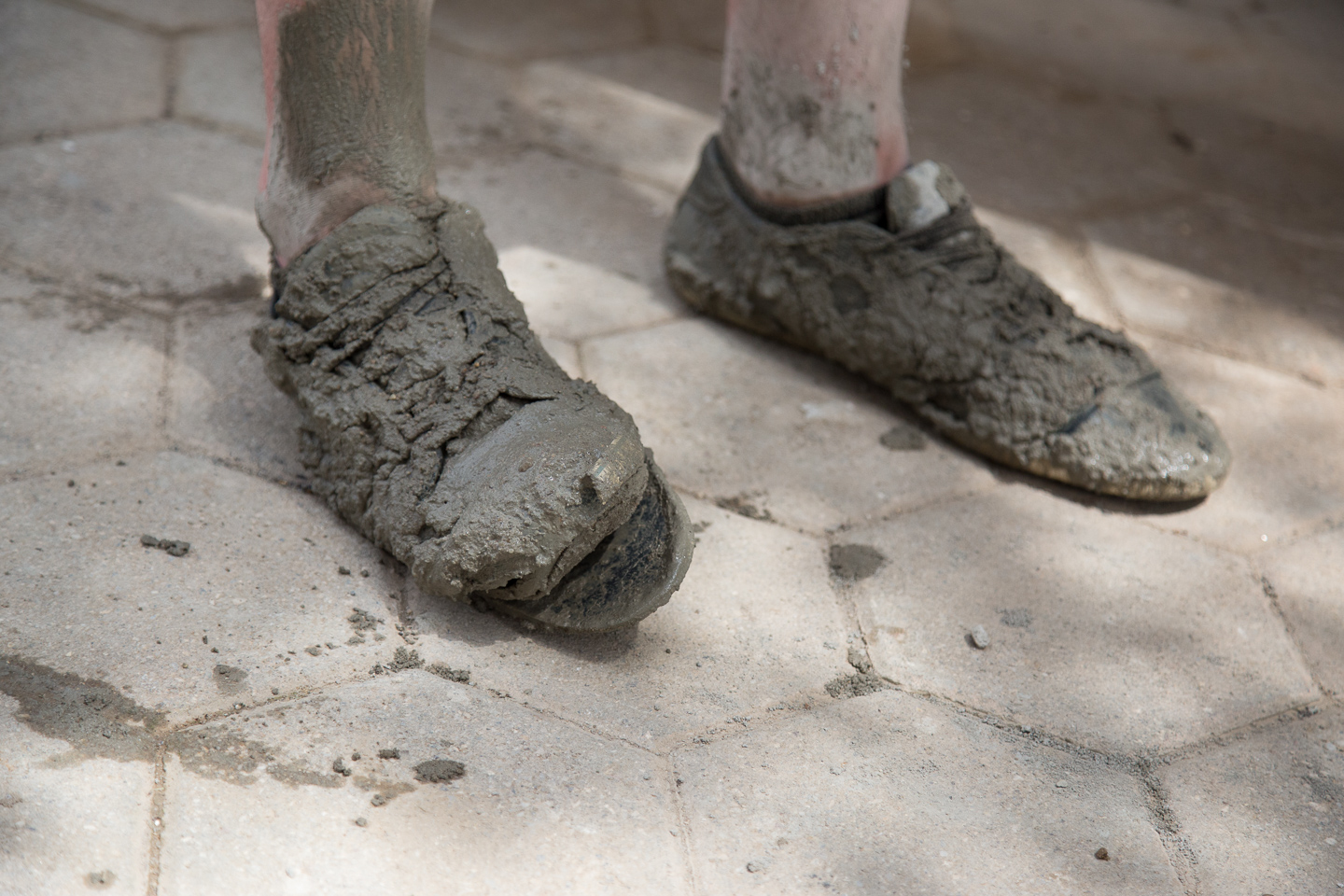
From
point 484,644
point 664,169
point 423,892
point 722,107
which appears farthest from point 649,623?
point 664,169

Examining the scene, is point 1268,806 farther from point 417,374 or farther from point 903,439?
point 417,374

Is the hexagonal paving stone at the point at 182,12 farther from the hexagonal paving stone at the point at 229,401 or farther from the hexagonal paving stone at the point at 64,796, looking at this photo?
the hexagonal paving stone at the point at 64,796

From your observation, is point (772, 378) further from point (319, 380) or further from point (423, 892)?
point (423, 892)

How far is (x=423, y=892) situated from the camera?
37.0 inches

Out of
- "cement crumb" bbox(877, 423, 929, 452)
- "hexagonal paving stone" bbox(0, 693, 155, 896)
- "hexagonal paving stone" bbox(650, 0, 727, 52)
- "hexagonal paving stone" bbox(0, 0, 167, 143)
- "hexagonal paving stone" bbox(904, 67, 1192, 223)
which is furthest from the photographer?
"hexagonal paving stone" bbox(650, 0, 727, 52)

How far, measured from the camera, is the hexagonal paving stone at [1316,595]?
54.2 inches

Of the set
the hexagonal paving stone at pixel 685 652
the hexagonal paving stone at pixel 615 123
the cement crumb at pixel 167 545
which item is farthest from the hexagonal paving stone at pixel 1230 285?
the cement crumb at pixel 167 545

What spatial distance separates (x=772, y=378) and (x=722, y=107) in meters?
0.42

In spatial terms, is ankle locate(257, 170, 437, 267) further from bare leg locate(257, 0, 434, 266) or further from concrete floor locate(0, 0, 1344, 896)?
concrete floor locate(0, 0, 1344, 896)

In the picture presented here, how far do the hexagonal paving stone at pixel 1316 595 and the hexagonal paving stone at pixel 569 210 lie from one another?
897mm

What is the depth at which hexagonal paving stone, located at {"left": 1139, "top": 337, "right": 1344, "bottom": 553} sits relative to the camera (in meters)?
1.57

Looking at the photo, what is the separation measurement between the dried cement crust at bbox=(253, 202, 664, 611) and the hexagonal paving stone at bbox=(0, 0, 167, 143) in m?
0.95

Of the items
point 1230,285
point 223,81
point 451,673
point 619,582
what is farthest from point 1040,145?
point 451,673

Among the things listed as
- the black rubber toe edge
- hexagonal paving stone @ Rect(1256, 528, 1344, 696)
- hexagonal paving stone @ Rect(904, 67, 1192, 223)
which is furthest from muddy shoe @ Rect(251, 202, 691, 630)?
hexagonal paving stone @ Rect(904, 67, 1192, 223)
